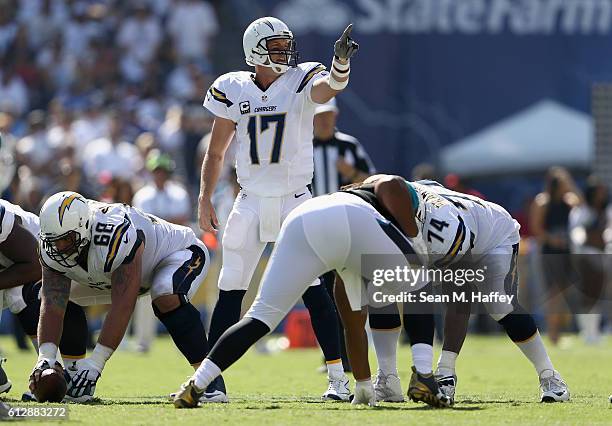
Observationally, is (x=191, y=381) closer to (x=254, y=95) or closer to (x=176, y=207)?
(x=254, y=95)

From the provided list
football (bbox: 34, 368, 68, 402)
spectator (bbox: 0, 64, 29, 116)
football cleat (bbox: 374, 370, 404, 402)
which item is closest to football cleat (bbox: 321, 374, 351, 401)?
football cleat (bbox: 374, 370, 404, 402)

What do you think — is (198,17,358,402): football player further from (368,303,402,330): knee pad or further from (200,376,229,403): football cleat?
(368,303,402,330): knee pad

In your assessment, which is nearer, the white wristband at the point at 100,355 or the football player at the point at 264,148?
the white wristband at the point at 100,355

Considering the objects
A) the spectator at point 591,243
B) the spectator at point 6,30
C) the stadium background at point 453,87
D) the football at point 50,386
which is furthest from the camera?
the spectator at point 6,30

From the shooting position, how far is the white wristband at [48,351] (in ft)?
23.0

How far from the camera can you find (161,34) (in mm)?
18922

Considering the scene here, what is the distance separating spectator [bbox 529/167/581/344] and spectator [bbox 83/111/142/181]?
499cm

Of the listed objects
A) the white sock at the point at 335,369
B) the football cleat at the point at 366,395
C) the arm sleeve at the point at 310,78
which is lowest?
the white sock at the point at 335,369

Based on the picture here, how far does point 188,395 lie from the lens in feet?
21.7

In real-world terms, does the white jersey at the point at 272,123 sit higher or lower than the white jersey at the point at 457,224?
higher

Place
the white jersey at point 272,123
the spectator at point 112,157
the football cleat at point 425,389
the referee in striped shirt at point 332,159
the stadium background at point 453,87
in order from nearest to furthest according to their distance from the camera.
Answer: the football cleat at point 425,389 < the white jersey at point 272,123 < the referee in striped shirt at point 332,159 < the stadium background at point 453,87 < the spectator at point 112,157

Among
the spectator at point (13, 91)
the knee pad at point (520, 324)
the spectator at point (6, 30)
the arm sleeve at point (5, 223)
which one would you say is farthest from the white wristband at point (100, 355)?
the spectator at point (6, 30)

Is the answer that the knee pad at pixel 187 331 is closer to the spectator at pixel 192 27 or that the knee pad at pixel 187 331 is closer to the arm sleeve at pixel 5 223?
the arm sleeve at pixel 5 223

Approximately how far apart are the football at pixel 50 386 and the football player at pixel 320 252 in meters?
0.72
